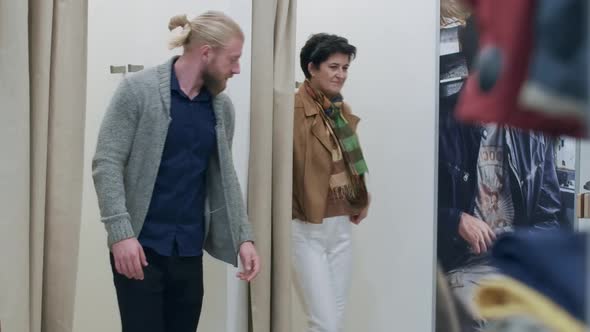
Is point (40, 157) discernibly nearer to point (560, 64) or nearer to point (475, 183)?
point (560, 64)

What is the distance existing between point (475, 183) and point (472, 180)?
2cm

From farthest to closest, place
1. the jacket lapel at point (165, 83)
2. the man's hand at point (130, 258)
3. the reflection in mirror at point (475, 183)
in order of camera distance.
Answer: the reflection in mirror at point (475, 183) → the jacket lapel at point (165, 83) → the man's hand at point (130, 258)

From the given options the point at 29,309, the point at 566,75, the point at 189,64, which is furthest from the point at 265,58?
the point at 566,75

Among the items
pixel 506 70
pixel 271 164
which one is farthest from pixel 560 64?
pixel 271 164

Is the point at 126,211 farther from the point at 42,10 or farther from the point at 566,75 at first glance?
the point at 566,75

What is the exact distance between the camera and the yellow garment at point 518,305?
640 mm

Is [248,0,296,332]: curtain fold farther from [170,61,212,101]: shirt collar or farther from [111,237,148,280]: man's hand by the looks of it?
[111,237,148,280]: man's hand

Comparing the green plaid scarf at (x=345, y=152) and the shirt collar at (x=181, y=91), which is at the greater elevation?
the shirt collar at (x=181, y=91)

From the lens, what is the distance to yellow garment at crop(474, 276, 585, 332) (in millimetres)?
640

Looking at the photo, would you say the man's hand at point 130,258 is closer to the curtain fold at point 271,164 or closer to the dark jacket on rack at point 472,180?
the curtain fold at point 271,164

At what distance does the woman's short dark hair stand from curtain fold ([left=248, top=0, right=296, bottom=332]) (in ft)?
0.57

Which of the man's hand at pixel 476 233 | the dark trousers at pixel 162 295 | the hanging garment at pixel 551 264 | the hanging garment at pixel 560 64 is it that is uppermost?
the hanging garment at pixel 560 64

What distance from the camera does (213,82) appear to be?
262 cm

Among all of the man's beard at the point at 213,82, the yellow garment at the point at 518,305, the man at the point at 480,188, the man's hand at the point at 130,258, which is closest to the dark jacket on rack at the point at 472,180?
the man at the point at 480,188
